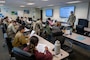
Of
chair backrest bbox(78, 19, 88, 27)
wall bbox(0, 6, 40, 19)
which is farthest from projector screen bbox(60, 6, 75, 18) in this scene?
wall bbox(0, 6, 40, 19)

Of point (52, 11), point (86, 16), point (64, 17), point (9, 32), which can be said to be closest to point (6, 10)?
point (52, 11)

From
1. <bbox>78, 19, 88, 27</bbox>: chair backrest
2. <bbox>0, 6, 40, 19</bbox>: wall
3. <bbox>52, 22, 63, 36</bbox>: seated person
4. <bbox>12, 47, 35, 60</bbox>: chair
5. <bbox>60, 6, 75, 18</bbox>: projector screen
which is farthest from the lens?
<bbox>0, 6, 40, 19</bbox>: wall

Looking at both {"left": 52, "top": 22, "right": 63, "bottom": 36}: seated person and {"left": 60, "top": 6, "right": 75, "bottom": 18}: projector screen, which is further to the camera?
{"left": 60, "top": 6, "right": 75, "bottom": 18}: projector screen

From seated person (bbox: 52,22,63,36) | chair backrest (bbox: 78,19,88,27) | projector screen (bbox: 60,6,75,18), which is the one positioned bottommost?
seated person (bbox: 52,22,63,36)

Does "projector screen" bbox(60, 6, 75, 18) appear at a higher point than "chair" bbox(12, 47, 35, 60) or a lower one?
higher

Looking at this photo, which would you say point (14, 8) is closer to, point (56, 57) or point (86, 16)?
point (86, 16)

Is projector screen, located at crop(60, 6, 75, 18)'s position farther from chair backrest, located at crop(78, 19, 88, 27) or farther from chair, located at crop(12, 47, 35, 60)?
chair, located at crop(12, 47, 35, 60)

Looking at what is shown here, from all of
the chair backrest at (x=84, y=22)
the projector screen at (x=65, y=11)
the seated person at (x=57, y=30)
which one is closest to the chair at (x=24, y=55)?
the seated person at (x=57, y=30)

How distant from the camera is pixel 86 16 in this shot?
651cm

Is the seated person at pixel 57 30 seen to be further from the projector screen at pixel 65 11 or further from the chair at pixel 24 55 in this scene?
the projector screen at pixel 65 11

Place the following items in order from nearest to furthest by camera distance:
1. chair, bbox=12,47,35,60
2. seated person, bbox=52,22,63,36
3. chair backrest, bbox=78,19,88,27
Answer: chair, bbox=12,47,35,60 < seated person, bbox=52,22,63,36 < chair backrest, bbox=78,19,88,27

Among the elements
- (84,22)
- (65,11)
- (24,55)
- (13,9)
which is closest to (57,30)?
(24,55)

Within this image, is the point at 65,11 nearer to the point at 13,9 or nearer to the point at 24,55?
the point at 13,9

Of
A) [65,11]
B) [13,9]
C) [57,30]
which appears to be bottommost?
[57,30]
